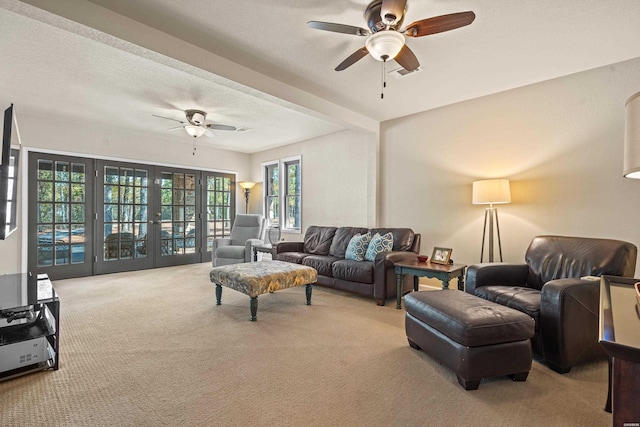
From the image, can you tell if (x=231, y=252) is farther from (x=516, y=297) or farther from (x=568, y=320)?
(x=568, y=320)

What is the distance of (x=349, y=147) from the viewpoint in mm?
5426

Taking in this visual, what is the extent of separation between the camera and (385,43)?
7.36ft

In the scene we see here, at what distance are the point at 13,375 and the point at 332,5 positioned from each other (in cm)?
335

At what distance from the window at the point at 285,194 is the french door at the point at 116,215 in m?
1.15

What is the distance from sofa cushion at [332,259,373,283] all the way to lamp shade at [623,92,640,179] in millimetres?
2663

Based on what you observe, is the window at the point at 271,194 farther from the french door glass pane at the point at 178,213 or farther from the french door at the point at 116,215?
the french door glass pane at the point at 178,213

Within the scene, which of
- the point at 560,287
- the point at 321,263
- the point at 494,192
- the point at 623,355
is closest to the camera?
the point at 623,355

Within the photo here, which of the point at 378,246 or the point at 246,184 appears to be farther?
the point at 246,184

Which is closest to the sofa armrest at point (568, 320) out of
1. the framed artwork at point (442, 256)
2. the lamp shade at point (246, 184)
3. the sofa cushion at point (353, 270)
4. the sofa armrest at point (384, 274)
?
the framed artwork at point (442, 256)

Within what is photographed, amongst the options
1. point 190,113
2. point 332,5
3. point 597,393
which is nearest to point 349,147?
point 190,113

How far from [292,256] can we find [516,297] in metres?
2.97

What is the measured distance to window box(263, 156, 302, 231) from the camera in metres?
6.46

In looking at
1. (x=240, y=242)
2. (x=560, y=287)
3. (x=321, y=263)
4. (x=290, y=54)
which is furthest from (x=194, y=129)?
(x=560, y=287)

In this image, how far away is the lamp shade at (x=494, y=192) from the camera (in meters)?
3.36
